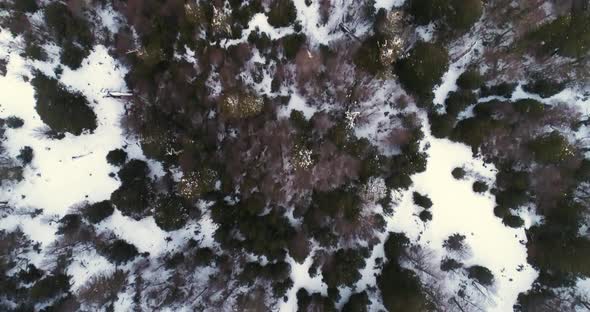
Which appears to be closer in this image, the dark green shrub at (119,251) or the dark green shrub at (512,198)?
the dark green shrub at (512,198)

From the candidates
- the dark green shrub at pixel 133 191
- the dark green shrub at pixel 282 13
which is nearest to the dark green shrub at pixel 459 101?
the dark green shrub at pixel 282 13

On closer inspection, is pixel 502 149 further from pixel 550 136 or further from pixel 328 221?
pixel 328 221

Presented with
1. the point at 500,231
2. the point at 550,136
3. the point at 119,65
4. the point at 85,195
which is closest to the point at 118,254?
the point at 85,195

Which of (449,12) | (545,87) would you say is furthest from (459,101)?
(449,12)

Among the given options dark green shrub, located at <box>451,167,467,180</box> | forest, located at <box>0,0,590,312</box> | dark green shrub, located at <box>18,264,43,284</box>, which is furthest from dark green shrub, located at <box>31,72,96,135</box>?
dark green shrub, located at <box>451,167,467,180</box>

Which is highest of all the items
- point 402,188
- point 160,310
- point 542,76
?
point 542,76

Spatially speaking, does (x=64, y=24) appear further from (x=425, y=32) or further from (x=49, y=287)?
(x=425, y=32)

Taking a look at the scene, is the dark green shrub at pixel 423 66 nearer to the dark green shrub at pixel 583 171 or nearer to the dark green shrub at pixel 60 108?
the dark green shrub at pixel 583 171
